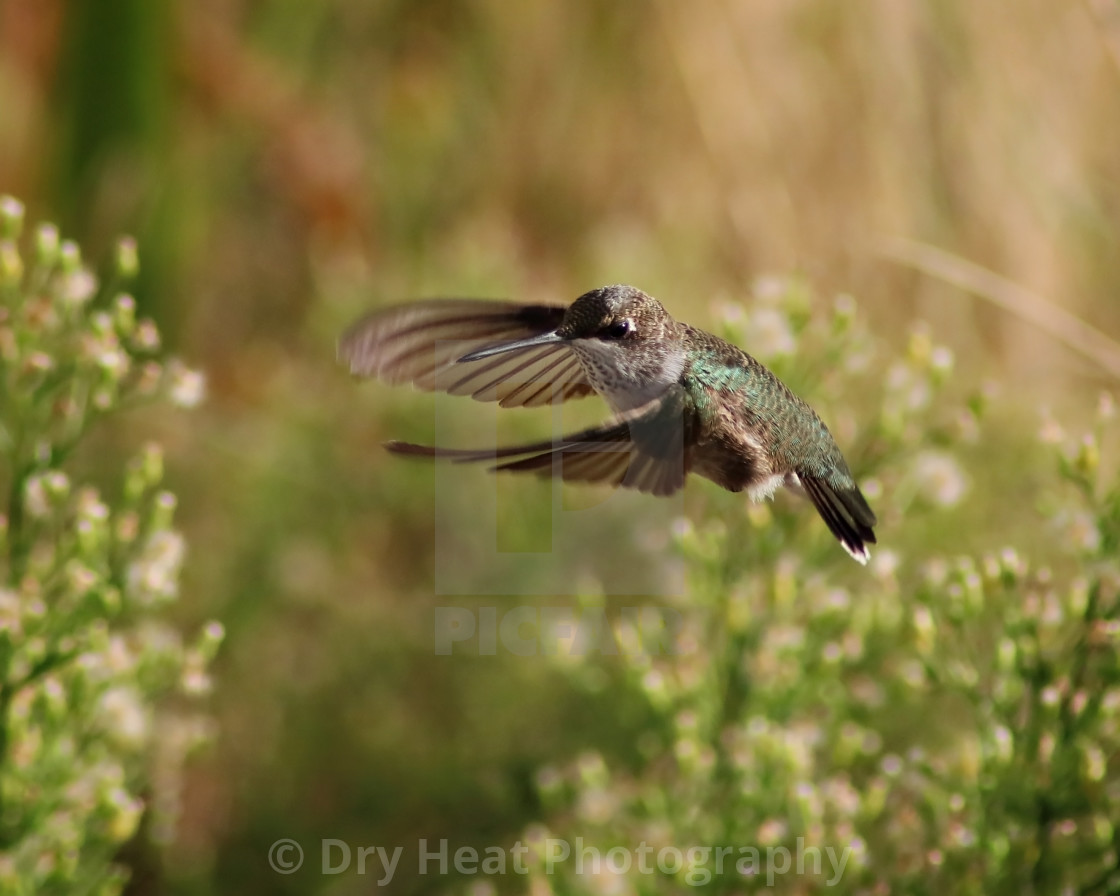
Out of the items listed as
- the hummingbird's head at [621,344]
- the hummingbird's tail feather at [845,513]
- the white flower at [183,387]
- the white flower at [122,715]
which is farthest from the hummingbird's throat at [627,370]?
the white flower at [122,715]

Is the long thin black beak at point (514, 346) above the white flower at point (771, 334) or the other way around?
the other way around

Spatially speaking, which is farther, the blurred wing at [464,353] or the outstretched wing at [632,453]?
the blurred wing at [464,353]

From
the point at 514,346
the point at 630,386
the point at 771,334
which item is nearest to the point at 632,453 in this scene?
the point at 630,386

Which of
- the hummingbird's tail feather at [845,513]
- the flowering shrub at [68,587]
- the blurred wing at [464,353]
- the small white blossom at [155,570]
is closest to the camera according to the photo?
the hummingbird's tail feather at [845,513]

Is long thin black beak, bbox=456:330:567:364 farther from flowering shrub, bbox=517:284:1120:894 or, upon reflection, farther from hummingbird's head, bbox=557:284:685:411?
flowering shrub, bbox=517:284:1120:894

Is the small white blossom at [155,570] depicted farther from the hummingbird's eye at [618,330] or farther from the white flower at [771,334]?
the white flower at [771,334]

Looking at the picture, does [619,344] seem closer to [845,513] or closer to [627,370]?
[627,370]

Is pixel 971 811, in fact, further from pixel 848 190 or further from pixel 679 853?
pixel 848 190
